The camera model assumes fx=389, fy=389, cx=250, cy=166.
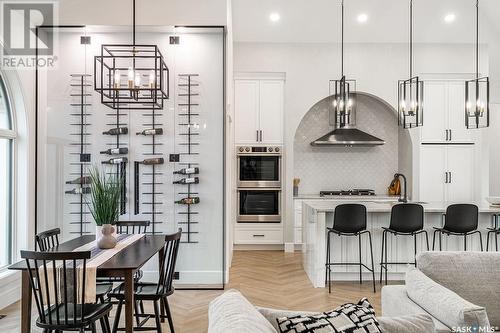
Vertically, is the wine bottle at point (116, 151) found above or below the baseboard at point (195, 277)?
above

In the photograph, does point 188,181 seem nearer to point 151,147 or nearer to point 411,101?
point 151,147

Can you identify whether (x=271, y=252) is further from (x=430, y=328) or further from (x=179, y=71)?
(x=430, y=328)

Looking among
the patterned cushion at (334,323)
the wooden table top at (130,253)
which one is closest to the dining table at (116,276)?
the wooden table top at (130,253)

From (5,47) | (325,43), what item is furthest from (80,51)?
(325,43)

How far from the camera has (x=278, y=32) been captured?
270 inches

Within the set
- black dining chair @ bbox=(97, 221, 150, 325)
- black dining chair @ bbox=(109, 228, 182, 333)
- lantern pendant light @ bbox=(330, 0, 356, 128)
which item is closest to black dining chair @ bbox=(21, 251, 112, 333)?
black dining chair @ bbox=(109, 228, 182, 333)

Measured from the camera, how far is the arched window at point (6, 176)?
14.4 ft

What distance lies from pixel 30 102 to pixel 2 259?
184cm

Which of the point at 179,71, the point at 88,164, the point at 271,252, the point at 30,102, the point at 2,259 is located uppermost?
the point at 179,71

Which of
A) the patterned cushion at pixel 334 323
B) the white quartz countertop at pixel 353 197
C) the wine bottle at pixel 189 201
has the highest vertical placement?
the wine bottle at pixel 189 201

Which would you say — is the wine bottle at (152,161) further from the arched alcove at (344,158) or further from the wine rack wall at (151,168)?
the arched alcove at (344,158)

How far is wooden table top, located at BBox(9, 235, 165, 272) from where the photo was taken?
2.73 meters

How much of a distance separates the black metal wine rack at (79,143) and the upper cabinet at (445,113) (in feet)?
18.3

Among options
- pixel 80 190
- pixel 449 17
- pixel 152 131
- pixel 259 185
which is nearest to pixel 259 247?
pixel 259 185
